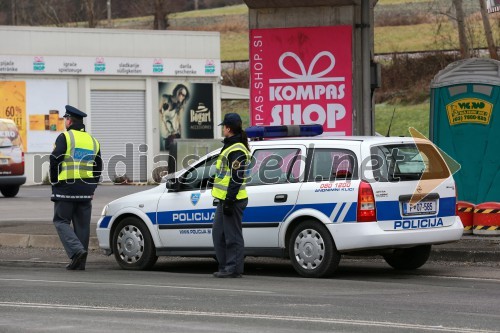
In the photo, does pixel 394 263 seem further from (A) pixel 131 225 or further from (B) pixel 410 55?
(B) pixel 410 55

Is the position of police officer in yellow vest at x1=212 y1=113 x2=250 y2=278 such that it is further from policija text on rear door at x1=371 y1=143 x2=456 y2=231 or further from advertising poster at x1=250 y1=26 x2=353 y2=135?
advertising poster at x1=250 y1=26 x2=353 y2=135

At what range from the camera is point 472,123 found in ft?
53.5

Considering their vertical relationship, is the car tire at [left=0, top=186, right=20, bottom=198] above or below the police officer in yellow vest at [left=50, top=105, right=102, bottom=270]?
below

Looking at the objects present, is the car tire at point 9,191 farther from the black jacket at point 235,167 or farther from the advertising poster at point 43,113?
the black jacket at point 235,167

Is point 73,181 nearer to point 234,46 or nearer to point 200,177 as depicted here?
point 200,177

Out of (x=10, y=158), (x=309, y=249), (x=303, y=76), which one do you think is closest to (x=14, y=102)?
(x=10, y=158)

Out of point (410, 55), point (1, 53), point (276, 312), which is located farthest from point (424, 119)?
point (276, 312)

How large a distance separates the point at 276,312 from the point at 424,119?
1719 inches

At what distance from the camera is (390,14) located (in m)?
87.8

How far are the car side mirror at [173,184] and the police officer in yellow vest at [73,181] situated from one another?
98 cm

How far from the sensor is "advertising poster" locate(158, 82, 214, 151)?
136 feet

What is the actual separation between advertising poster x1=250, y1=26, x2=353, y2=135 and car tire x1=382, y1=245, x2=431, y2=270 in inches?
186

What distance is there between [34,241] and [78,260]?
346cm

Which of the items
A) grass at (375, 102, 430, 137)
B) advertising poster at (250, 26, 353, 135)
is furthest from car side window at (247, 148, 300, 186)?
grass at (375, 102, 430, 137)
